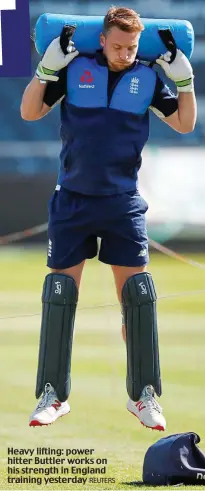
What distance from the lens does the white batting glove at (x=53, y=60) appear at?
3.31 meters

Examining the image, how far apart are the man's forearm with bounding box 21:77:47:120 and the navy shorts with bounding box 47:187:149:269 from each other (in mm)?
236

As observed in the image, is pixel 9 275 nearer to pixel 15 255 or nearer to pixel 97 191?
pixel 15 255

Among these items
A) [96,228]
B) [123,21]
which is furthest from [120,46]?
[96,228]

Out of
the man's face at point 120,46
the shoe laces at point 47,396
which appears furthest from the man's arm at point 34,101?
the shoe laces at point 47,396

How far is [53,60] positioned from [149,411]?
3.43 ft

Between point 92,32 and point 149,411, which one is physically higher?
point 92,32

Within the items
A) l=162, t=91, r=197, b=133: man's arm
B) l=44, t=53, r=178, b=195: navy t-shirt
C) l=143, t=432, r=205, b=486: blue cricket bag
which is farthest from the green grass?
l=162, t=91, r=197, b=133: man's arm

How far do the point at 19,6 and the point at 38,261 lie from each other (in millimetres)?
5897

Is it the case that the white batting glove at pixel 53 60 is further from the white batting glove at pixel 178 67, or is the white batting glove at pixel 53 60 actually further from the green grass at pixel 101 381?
the green grass at pixel 101 381

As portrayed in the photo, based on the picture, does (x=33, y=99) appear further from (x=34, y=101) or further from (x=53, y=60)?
(x=53, y=60)

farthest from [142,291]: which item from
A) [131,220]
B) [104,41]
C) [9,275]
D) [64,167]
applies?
[9,275]

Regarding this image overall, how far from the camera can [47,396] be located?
3482mm

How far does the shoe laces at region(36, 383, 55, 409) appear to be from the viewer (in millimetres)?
3473

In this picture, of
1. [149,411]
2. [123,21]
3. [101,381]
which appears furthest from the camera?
[101,381]
